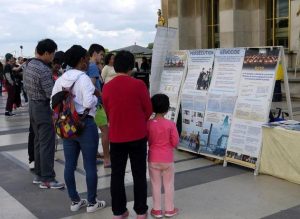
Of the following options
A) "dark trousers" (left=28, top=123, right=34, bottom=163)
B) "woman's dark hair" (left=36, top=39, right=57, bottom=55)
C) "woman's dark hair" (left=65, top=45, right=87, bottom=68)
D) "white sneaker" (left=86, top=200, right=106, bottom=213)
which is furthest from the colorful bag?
"dark trousers" (left=28, top=123, right=34, bottom=163)

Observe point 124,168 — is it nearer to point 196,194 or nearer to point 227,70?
point 196,194

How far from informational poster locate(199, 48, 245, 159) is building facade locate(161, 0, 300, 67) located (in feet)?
32.6

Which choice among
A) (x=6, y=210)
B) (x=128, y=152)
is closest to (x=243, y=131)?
(x=128, y=152)

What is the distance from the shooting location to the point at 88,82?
4.64m

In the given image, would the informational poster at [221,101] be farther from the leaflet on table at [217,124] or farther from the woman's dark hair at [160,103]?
the woman's dark hair at [160,103]

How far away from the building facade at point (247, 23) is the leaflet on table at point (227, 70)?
9.87 meters

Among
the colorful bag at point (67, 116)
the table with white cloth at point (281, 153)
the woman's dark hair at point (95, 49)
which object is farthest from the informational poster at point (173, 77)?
the colorful bag at point (67, 116)

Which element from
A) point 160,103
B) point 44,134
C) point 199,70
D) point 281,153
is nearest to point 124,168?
point 160,103

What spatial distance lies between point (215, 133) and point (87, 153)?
2.79 metres

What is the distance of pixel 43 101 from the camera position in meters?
5.59

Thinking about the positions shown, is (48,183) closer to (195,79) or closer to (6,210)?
(6,210)

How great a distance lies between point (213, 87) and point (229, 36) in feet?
36.3

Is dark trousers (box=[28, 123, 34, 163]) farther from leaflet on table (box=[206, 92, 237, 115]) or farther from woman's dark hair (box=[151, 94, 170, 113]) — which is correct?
leaflet on table (box=[206, 92, 237, 115])

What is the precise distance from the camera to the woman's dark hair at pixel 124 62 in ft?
14.0
